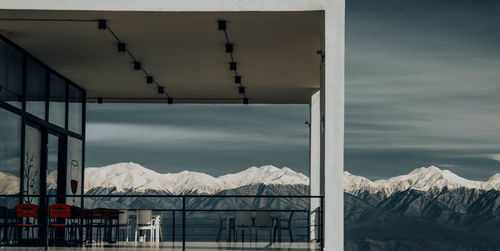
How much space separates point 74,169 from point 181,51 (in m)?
4.13

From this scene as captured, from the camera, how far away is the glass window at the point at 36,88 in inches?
495

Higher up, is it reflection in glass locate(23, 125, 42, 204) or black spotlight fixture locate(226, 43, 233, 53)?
black spotlight fixture locate(226, 43, 233, 53)

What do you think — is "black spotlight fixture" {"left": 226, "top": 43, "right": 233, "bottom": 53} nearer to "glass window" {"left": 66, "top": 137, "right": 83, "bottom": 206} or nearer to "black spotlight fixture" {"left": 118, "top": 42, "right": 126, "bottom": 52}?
"black spotlight fixture" {"left": 118, "top": 42, "right": 126, "bottom": 52}

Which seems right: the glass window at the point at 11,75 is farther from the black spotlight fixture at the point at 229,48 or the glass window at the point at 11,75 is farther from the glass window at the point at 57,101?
the black spotlight fixture at the point at 229,48

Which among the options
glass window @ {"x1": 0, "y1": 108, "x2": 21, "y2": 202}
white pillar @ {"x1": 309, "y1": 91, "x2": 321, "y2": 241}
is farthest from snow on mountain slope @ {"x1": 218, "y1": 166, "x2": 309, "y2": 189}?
glass window @ {"x1": 0, "y1": 108, "x2": 21, "y2": 202}

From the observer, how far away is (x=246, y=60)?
1295cm

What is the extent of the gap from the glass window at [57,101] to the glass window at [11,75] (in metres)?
1.50

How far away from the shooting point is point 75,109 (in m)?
15.3

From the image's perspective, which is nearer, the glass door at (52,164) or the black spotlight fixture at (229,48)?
the black spotlight fixture at (229,48)

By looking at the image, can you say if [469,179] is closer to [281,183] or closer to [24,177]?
→ [281,183]

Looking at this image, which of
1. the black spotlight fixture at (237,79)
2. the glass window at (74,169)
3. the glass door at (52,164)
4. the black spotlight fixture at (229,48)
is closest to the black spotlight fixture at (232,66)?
the black spotlight fixture at (237,79)

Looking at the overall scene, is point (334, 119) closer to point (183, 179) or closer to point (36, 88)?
point (36, 88)

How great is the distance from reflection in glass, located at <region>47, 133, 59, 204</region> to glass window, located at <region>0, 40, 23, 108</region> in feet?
5.45

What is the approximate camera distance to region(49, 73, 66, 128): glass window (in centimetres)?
1379
